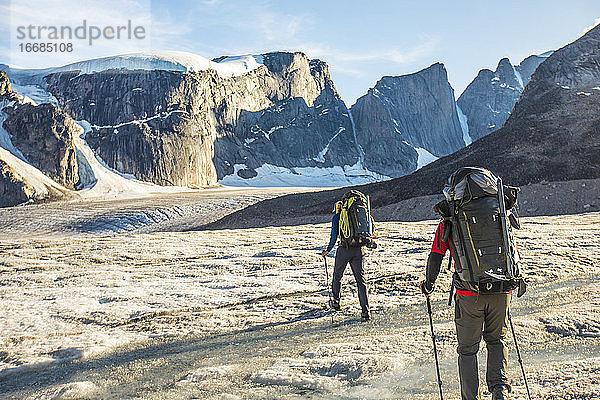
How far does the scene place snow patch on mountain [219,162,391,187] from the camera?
110m

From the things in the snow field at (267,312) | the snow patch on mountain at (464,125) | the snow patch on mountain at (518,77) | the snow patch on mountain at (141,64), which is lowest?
the snow field at (267,312)

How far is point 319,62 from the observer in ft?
507

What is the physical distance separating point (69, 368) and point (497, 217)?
241 inches

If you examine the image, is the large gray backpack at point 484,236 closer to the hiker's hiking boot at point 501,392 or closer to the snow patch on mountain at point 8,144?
the hiker's hiking boot at point 501,392

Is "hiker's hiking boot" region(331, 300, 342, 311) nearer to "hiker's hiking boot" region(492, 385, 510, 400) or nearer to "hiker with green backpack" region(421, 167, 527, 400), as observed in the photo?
"hiker with green backpack" region(421, 167, 527, 400)

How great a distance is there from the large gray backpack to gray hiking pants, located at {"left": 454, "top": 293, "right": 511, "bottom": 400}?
155mm

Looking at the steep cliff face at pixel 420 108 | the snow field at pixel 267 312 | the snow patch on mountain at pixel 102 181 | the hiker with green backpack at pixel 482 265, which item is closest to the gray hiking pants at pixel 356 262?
the snow field at pixel 267 312

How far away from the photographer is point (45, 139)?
73.6 metres

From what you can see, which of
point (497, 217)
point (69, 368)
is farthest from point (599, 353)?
point (69, 368)

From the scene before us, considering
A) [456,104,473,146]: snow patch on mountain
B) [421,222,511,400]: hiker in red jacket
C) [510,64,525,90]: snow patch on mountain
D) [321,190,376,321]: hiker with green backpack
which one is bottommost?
[421,222,511,400]: hiker in red jacket

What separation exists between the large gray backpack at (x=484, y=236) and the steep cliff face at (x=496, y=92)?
568 feet

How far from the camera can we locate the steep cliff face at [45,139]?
7288cm

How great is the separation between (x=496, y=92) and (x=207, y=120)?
364ft

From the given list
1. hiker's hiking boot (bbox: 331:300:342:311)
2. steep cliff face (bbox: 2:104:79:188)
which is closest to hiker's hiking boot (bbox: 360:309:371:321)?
hiker's hiking boot (bbox: 331:300:342:311)
